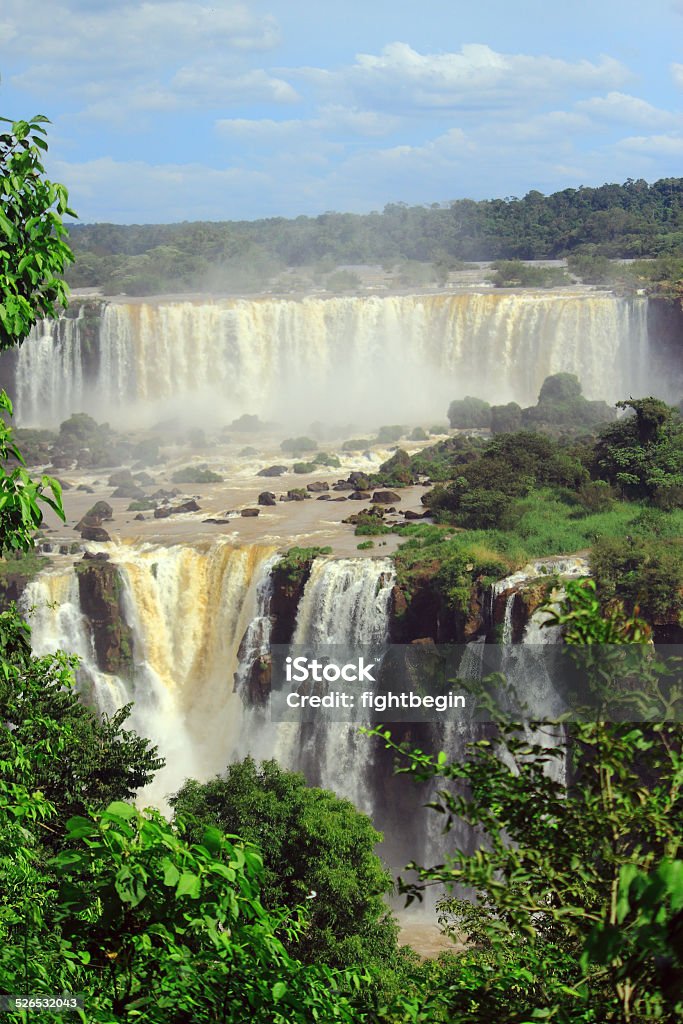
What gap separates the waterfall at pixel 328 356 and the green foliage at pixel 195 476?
44.8 feet

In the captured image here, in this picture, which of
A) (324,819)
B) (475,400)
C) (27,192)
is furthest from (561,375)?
(27,192)

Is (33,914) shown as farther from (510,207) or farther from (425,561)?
(510,207)

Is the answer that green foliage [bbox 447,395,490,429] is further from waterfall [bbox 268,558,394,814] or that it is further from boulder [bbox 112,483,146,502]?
waterfall [bbox 268,558,394,814]

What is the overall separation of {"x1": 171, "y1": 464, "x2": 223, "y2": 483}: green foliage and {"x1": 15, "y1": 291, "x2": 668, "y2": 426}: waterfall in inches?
538

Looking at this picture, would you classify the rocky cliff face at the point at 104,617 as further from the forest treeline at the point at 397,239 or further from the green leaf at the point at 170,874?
the forest treeline at the point at 397,239

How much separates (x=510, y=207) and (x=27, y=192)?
96.0 meters

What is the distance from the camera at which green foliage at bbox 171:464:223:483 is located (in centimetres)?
4338

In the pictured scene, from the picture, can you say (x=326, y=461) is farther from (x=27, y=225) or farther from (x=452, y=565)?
→ (x=27, y=225)

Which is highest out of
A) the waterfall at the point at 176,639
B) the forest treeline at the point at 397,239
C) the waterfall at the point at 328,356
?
the forest treeline at the point at 397,239

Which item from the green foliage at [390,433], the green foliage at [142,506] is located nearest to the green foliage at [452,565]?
the green foliage at [142,506]

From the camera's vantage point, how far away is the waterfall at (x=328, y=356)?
55.8 metres

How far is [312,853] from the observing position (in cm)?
1962

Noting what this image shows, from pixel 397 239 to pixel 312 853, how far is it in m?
80.3

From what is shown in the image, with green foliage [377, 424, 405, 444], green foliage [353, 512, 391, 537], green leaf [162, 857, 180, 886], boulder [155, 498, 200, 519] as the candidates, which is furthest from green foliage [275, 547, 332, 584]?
green leaf [162, 857, 180, 886]
